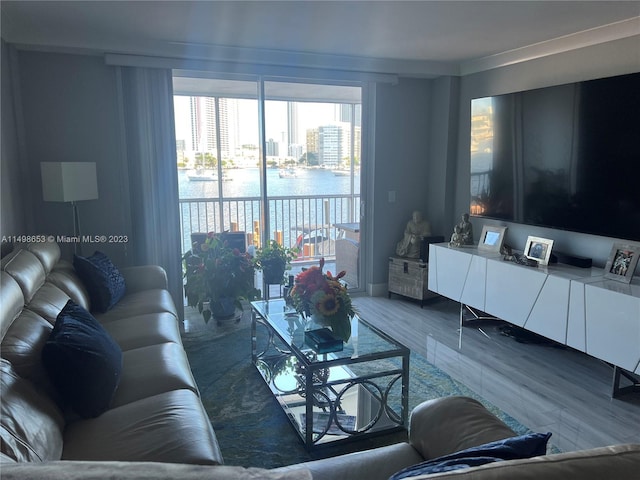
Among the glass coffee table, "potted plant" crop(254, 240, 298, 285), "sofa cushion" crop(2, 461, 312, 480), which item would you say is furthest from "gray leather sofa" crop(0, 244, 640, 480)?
"potted plant" crop(254, 240, 298, 285)

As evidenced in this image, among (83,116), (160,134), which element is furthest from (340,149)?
(83,116)

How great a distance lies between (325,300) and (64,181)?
2.07 m

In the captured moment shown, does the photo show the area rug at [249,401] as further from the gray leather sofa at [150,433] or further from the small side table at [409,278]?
the small side table at [409,278]

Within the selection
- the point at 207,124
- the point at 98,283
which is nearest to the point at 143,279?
the point at 98,283

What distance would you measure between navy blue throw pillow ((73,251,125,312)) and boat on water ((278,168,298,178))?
2.17 metres

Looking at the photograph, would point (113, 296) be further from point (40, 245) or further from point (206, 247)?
point (206, 247)

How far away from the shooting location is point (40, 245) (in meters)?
2.94

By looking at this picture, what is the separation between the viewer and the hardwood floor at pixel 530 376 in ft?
8.26

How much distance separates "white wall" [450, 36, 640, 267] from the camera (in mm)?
3188

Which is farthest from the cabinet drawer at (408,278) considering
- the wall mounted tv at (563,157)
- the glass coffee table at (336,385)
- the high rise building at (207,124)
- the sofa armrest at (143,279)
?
the sofa armrest at (143,279)

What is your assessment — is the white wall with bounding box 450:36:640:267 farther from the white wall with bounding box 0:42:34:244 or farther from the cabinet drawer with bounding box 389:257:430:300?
the white wall with bounding box 0:42:34:244

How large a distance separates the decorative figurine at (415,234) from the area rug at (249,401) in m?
1.51

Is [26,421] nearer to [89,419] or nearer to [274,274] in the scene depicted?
[89,419]

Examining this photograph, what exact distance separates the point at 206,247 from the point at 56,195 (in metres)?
1.17
